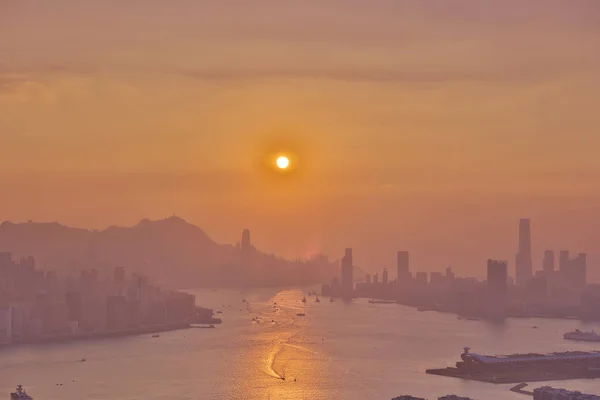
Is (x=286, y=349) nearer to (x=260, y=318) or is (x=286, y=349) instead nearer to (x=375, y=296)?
(x=260, y=318)

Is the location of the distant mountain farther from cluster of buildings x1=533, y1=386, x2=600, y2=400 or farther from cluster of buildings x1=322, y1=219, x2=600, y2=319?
cluster of buildings x1=533, y1=386, x2=600, y2=400

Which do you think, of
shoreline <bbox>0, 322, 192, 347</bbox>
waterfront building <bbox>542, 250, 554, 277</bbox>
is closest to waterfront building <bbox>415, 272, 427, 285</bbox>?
waterfront building <bbox>542, 250, 554, 277</bbox>

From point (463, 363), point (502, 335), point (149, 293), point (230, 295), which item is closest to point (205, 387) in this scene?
point (463, 363)

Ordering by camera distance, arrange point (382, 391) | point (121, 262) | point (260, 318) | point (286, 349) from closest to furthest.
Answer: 1. point (382, 391)
2. point (286, 349)
3. point (260, 318)
4. point (121, 262)

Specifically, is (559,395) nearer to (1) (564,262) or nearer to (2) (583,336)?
(2) (583,336)

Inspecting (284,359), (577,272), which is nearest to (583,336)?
(284,359)

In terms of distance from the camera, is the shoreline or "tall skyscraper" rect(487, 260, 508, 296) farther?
"tall skyscraper" rect(487, 260, 508, 296)
